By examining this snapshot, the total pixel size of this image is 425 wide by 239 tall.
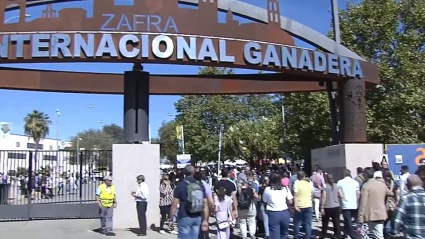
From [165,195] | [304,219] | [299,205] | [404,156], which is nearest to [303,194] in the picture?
[299,205]

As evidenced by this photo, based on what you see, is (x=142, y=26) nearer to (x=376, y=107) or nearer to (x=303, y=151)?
(x=376, y=107)

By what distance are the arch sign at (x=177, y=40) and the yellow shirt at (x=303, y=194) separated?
3.89 metres

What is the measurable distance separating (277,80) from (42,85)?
7.83 meters

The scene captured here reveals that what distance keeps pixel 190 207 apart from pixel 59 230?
7.59 m

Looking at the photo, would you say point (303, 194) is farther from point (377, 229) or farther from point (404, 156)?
point (404, 156)

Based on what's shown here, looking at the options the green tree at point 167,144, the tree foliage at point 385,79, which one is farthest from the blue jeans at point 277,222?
the green tree at point 167,144

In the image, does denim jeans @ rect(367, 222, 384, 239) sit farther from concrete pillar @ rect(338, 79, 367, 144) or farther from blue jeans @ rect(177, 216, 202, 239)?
concrete pillar @ rect(338, 79, 367, 144)

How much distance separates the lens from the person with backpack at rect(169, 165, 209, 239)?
27.1ft

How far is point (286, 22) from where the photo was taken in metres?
15.2

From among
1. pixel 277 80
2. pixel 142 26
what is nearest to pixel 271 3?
pixel 277 80

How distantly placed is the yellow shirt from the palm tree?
55.5 meters

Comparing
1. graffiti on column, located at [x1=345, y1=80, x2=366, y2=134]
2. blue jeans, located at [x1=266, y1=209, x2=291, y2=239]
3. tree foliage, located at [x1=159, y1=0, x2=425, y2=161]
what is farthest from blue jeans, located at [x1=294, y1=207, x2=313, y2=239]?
tree foliage, located at [x1=159, y1=0, x2=425, y2=161]

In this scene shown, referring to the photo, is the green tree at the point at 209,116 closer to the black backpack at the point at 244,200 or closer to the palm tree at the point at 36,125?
the palm tree at the point at 36,125

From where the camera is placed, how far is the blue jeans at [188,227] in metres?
8.34
